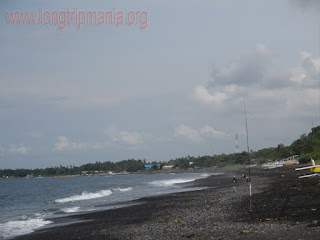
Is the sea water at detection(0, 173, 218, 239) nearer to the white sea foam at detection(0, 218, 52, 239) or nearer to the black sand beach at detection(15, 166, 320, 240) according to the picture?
the white sea foam at detection(0, 218, 52, 239)

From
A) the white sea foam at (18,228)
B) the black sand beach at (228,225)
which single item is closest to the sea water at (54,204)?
the white sea foam at (18,228)

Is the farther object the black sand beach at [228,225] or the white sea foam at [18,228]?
the white sea foam at [18,228]

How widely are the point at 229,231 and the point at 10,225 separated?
1902cm

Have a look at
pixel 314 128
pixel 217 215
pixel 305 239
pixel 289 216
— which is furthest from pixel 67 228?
pixel 314 128

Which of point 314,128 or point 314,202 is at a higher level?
point 314,128

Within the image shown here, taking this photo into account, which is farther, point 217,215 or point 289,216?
point 217,215

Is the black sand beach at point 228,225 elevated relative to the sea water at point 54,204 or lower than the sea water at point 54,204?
elevated

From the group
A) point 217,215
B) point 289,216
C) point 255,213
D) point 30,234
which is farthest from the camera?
point 30,234

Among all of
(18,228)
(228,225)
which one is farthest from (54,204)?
(228,225)

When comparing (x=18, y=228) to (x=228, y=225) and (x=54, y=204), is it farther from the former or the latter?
(x=54, y=204)

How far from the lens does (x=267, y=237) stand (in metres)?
13.2

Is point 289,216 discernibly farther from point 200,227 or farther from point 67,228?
point 67,228

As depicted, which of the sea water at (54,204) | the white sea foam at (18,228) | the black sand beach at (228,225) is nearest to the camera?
the black sand beach at (228,225)

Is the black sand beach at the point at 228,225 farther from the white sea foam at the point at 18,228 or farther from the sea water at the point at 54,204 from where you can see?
the sea water at the point at 54,204
